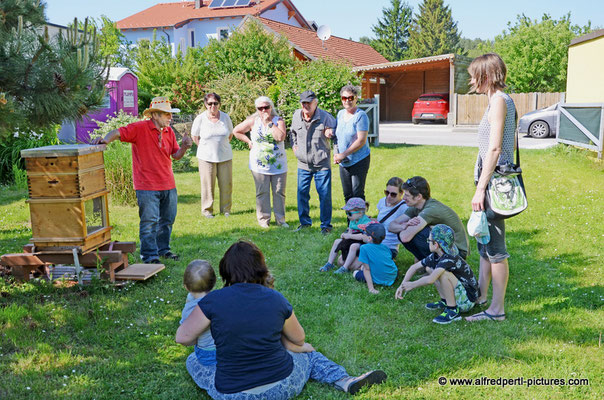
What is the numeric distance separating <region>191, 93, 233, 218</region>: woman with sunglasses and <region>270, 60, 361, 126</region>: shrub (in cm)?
781

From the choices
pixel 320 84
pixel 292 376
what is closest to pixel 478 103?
pixel 320 84

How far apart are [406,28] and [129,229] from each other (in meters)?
73.6

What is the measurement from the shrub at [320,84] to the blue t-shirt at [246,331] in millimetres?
13869

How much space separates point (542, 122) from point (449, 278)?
1783 cm

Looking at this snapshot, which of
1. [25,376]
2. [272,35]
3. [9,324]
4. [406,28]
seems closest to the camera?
[25,376]

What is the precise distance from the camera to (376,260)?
18.6 feet

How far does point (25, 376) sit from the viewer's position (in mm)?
3881

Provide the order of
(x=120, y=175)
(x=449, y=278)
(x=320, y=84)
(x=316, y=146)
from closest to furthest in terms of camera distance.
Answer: (x=449, y=278) < (x=316, y=146) < (x=120, y=175) < (x=320, y=84)

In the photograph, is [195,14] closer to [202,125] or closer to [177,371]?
[202,125]

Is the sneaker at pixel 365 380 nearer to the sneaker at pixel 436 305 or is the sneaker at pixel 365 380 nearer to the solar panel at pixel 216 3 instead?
the sneaker at pixel 436 305

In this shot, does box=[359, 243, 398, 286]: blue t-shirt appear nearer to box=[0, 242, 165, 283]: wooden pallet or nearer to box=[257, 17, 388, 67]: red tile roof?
box=[0, 242, 165, 283]: wooden pallet

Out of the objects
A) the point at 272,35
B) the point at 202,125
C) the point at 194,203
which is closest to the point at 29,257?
the point at 202,125

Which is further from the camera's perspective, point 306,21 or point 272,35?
point 306,21

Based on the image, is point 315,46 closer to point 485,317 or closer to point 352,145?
point 352,145
